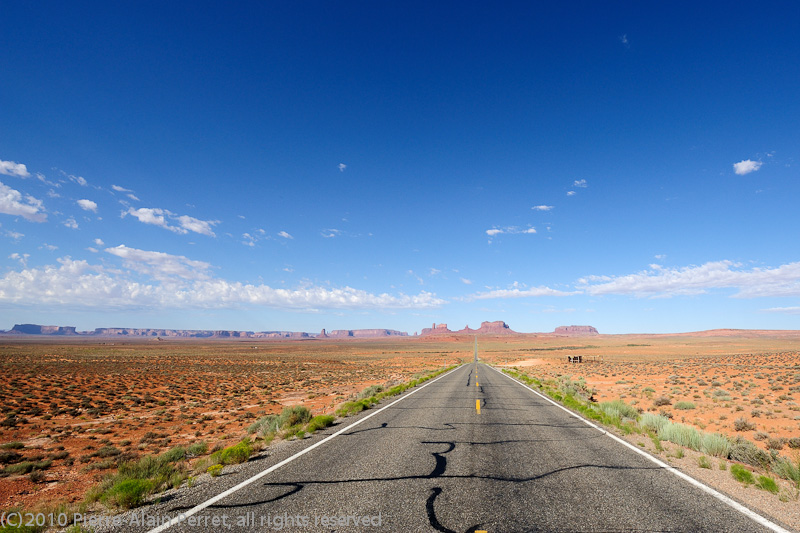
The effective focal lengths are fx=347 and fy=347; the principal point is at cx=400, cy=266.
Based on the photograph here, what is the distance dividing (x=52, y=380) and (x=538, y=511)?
142 feet

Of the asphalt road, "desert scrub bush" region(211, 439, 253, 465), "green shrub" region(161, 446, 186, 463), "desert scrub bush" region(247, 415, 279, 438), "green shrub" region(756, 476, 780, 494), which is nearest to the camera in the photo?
the asphalt road

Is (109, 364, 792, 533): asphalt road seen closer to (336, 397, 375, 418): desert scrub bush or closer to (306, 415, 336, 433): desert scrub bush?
(306, 415, 336, 433): desert scrub bush

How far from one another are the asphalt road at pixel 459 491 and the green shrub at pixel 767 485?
1.21 m

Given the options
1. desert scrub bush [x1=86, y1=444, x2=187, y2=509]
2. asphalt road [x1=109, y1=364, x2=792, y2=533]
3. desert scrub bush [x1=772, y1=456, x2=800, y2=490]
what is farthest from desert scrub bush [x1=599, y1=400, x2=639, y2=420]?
desert scrub bush [x1=86, y1=444, x2=187, y2=509]

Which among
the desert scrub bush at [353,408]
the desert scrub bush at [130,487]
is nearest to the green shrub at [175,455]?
the desert scrub bush at [130,487]

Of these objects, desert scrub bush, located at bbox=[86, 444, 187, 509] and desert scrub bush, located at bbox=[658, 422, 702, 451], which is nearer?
desert scrub bush, located at bbox=[86, 444, 187, 509]

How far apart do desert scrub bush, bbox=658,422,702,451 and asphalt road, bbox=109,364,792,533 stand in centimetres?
169

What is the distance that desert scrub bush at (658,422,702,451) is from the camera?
8.24 m

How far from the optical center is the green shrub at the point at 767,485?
5.49 metres

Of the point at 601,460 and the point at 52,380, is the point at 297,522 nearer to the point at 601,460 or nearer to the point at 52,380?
the point at 601,460

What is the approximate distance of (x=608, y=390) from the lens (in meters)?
23.8

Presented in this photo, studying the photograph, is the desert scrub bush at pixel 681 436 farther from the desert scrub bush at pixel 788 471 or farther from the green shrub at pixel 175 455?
the green shrub at pixel 175 455

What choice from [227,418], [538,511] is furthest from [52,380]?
[538,511]

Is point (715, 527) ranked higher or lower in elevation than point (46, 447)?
higher
